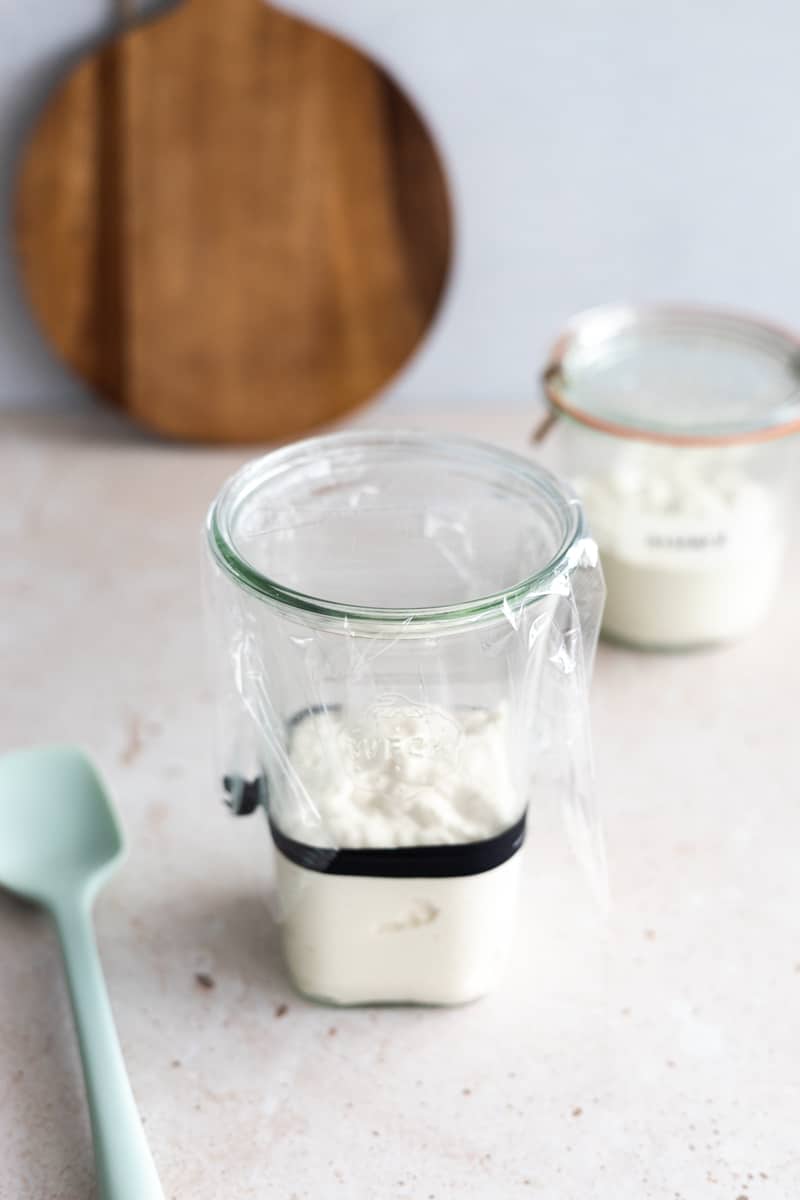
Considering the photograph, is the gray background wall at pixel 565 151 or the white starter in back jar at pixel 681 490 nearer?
the white starter in back jar at pixel 681 490

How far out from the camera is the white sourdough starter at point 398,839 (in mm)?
510

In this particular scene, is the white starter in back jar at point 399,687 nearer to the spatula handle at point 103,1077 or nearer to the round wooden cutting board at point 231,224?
the spatula handle at point 103,1077

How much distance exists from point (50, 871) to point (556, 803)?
25 centimetres

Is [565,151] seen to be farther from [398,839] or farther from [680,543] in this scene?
[398,839]

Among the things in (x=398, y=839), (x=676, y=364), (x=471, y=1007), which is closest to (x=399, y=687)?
(x=398, y=839)

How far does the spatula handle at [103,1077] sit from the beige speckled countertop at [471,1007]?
24 mm

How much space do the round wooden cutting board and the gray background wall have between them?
0.04 meters

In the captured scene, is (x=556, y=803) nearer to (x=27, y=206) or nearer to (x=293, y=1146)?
(x=293, y=1146)

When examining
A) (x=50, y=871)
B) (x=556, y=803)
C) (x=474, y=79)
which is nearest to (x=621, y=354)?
(x=474, y=79)

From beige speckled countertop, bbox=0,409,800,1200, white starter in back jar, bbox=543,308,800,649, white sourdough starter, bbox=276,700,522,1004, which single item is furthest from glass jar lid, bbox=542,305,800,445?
white sourdough starter, bbox=276,700,522,1004

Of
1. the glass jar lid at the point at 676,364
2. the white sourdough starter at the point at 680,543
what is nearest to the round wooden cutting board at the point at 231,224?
the glass jar lid at the point at 676,364

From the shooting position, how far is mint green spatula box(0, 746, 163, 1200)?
47 cm

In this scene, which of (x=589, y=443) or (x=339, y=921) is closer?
(x=339, y=921)

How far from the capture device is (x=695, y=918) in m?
0.63
